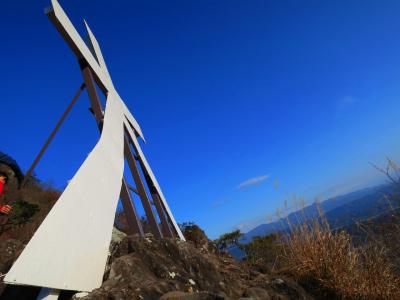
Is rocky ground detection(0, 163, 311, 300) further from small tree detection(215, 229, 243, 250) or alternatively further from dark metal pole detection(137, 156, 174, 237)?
small tree detection(215, 229, 243, 250)

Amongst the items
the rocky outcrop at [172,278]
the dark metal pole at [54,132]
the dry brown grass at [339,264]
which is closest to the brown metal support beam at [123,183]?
the dark metal pole at [54,132]

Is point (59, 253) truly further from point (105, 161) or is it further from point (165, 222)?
point (165, 222)

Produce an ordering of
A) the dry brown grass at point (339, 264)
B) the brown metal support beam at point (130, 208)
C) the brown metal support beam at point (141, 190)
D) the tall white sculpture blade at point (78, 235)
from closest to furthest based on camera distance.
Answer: the tall white sculpture blade at point (78, 235) → the dry brown grass at point (339, 264) → the brown metal support beam at point (130, 208) → the brown metal support beam at point (141, 190)

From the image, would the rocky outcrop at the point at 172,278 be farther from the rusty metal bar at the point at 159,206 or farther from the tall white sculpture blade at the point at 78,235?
the rusty metal bar at the point at 159,206

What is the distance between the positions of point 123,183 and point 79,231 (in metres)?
1.24

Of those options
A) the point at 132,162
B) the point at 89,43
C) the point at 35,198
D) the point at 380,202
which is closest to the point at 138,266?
the point at 132,162

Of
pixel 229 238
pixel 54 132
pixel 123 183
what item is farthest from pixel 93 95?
pixel 229 238

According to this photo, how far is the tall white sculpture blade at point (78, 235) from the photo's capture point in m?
1.77

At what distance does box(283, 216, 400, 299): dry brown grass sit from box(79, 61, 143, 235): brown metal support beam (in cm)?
176

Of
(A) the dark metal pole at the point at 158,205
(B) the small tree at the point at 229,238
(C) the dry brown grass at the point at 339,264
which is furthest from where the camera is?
(B) the small tree at the point at 229,238

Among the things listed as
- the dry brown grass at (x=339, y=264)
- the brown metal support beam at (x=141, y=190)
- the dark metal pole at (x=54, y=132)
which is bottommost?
the dry brown grass at (x=339, y=264)

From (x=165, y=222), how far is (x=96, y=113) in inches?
70.0

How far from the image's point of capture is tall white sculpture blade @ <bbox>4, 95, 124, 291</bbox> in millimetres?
1768

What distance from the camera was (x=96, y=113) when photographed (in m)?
3.51
